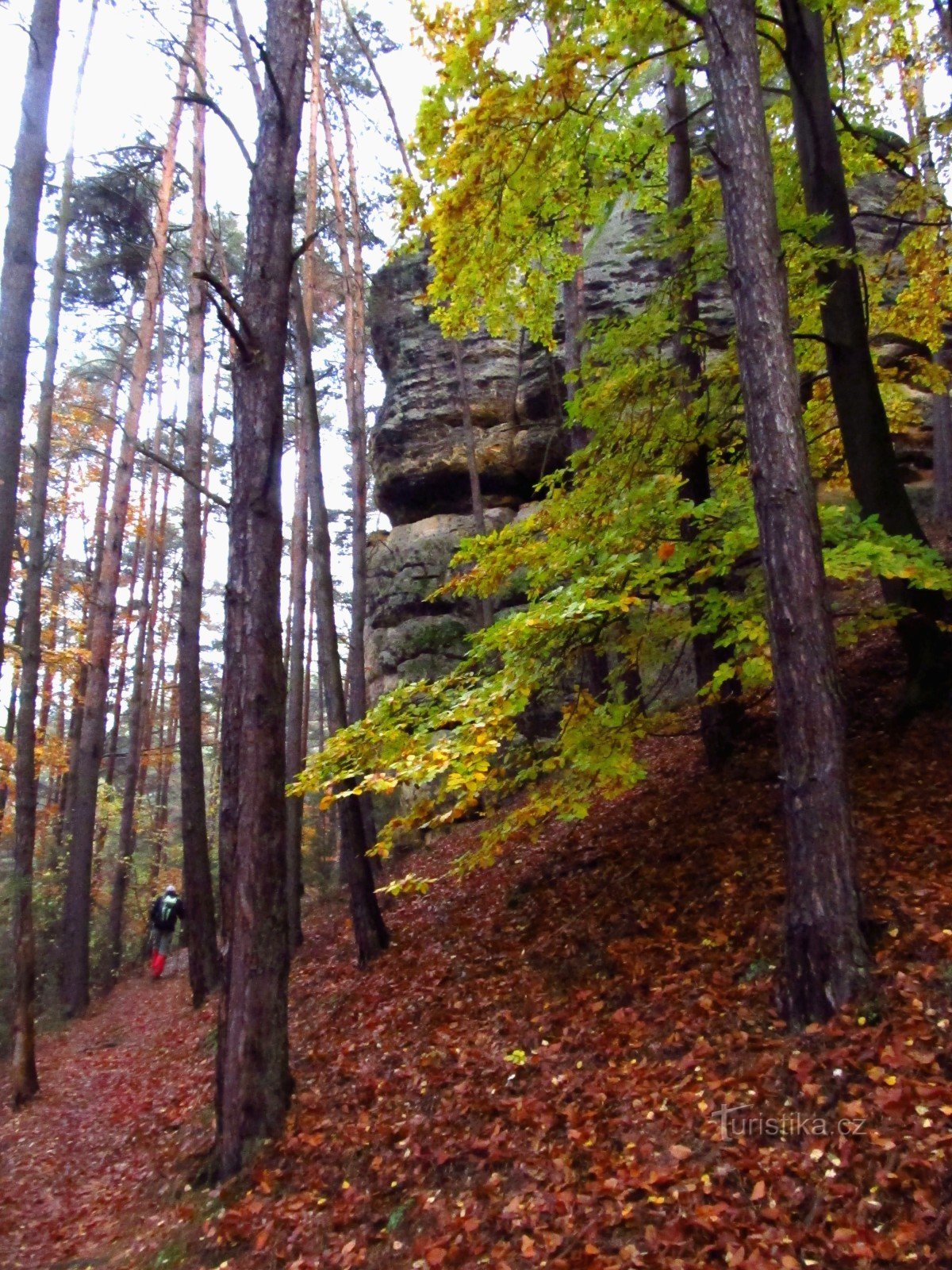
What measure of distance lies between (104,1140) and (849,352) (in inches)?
401

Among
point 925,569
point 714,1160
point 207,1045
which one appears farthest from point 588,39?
point 207,1045

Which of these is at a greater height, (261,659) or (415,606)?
(415,606)

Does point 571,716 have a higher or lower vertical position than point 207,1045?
higher

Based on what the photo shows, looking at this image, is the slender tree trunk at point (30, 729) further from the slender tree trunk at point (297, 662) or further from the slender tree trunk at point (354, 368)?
the slender tree trunk at point (297, 662)

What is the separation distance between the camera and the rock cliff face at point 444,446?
18781 millimetres

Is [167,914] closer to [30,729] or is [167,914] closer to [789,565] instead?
[30,729]

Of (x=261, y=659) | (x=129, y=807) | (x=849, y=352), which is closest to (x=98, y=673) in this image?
(x=129, y=807)

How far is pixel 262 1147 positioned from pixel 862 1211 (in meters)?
4.14

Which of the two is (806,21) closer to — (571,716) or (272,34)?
(272,34)

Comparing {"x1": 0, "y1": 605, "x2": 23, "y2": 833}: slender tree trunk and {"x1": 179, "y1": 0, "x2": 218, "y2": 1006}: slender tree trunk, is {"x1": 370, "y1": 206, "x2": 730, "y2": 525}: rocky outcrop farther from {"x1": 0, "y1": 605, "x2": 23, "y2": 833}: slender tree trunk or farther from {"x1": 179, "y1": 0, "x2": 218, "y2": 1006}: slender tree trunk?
{"x1": 0, "y1": 605, "x2": 23, "y2": 833}: slender tree trunk

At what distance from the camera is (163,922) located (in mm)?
16766

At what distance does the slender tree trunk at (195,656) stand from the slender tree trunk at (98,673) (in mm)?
985

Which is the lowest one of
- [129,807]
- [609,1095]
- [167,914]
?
[167,914]

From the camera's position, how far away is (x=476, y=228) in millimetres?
7141
